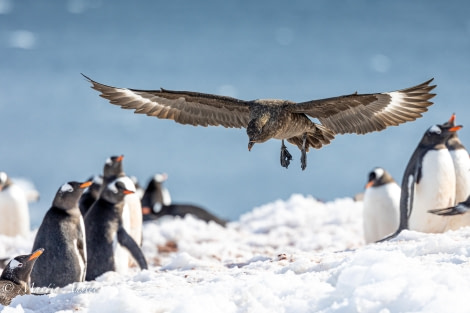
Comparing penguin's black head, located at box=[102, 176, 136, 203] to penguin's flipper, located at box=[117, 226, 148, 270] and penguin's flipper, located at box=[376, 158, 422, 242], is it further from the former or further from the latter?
penguin's flipper, located at box=[376, 158, 422, 242]

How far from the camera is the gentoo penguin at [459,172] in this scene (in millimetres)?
12117

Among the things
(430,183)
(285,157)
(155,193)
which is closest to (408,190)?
(430,183)

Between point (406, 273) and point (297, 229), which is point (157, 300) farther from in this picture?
point (297, 229)

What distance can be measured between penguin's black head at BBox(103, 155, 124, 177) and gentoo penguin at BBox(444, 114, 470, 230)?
5.65 meters

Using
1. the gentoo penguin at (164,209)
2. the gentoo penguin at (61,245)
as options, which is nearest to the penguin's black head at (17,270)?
the gentoo penguin at (61,245)

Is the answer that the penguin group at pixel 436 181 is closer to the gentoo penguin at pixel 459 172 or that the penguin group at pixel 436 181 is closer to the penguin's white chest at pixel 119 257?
the gentoo penguin at pixel 459 172

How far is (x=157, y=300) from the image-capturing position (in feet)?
19.9

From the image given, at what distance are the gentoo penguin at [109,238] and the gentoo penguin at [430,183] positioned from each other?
3955 millimetres

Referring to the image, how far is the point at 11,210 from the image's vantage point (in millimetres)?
17453

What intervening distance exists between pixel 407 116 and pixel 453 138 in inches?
166

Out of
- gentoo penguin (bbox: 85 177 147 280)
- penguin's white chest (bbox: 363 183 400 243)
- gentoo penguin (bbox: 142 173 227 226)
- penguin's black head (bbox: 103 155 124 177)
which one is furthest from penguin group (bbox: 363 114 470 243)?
gentoo penguin (bbox: 142 173 227 226)

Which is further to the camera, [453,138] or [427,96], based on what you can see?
[453,138]

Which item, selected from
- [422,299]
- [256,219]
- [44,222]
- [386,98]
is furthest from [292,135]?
[256,219]

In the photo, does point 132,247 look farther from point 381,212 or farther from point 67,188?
point 381,212
